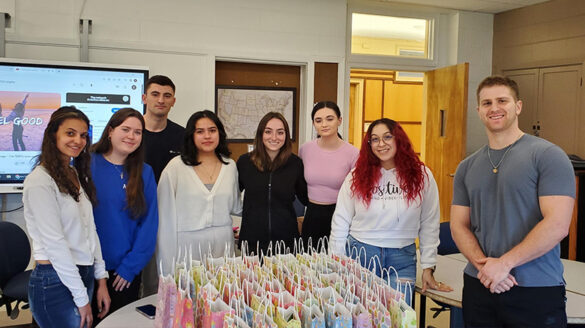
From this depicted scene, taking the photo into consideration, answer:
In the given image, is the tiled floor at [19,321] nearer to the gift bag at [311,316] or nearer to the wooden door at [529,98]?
the gift bag at [311,316]

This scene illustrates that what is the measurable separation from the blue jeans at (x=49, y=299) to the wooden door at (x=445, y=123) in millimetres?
4459

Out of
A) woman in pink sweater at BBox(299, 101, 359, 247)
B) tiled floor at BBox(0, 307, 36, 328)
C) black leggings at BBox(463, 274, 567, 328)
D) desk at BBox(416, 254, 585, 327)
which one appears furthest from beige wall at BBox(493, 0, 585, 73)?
tiled floor at BBox(0, 307, 36, 328)

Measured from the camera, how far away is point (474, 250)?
1851mm

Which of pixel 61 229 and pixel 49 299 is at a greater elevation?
pixel 61 229

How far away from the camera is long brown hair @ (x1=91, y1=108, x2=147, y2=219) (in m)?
2.13

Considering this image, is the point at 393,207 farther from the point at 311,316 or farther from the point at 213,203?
the point at 311,316

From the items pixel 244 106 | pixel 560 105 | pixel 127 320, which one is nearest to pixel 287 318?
pixel 127 320

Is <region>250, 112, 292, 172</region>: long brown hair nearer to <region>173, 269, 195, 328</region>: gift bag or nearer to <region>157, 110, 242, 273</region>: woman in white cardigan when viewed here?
<region>157, 110, 242, 273</region>: woman in white cardigan

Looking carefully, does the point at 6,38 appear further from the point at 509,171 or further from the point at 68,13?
the point at 509,171

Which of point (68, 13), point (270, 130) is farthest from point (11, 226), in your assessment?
point (68, 13)

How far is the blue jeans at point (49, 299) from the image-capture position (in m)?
1.80

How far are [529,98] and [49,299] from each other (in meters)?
5.45

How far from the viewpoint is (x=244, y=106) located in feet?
16.9

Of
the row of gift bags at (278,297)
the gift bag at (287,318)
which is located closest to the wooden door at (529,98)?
the row of gift bags at (278,297)
